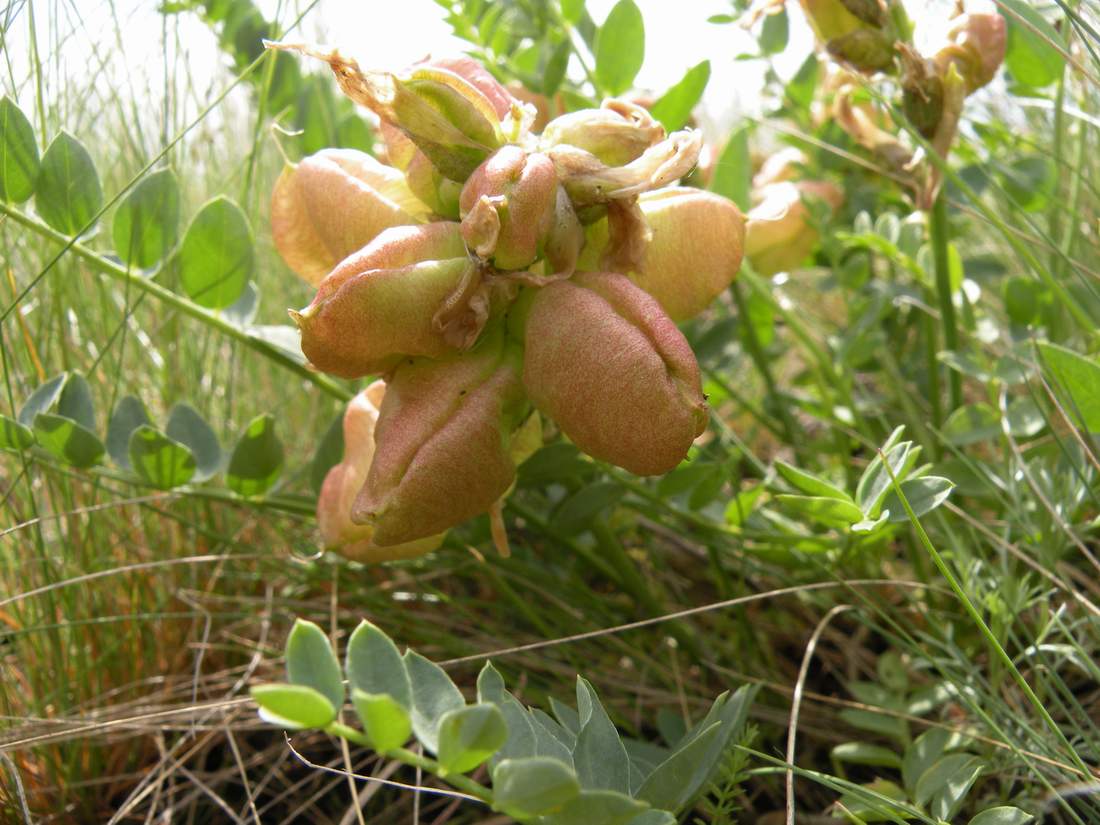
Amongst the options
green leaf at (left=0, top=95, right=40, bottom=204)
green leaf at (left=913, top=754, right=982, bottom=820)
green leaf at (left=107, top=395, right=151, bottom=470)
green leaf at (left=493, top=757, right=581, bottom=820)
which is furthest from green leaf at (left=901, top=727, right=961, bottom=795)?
green leaf at (left=0, top=95, right=40, bottom=204)

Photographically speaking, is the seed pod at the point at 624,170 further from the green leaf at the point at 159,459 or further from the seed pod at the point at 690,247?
the green leaf at the point at 159,459

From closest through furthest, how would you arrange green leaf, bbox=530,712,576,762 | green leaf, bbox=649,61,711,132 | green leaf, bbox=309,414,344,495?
green leaf, bbox=530,712,576,762 < green leaf, bbox=309,414,344,495 < green leaf, bbox=649,61,711,132

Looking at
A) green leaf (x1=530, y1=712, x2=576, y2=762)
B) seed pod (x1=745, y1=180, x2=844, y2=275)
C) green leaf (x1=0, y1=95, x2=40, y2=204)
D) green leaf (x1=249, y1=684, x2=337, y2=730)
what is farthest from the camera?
seed pod (x1=745, y1=180, x2=844, y2=275)

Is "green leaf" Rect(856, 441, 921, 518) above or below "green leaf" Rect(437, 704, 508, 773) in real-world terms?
below

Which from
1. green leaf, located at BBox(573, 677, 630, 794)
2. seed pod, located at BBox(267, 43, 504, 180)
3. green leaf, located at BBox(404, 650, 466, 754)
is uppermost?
seed pod, located at BBox(267, 43, 504, 180)

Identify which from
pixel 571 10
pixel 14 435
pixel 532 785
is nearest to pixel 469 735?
pixel 532 785

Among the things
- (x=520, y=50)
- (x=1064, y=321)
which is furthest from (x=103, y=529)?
(x=1064, y=321)

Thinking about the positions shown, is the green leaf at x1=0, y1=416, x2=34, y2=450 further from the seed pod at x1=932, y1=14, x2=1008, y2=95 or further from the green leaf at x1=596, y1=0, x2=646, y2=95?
the seed pod at x1=932, y1=14, x2=1008, y2=95

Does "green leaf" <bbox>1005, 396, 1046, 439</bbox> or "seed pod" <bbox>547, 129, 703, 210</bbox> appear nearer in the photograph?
"seed pod" <bbox>547, 129, 703, 210</bbox>
